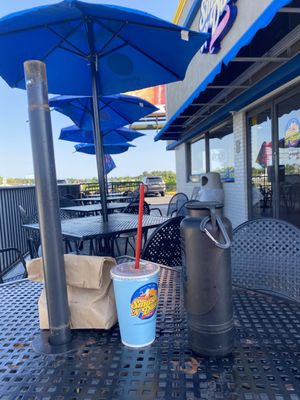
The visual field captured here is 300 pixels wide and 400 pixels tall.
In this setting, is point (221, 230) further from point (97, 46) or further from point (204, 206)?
point (97, 46)

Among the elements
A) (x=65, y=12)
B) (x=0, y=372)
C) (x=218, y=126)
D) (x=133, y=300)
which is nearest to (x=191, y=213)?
(x=133, y=300)

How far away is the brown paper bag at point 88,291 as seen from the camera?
32.2 inches

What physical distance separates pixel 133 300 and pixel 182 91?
25.7 ft

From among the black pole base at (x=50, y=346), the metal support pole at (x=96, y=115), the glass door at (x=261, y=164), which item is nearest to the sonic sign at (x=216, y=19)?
the glass door at (x=261, y=164)

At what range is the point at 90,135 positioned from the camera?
6668mm

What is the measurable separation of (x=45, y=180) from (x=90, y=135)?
6.17 meters

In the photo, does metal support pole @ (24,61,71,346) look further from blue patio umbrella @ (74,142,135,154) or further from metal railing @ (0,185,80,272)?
blue patio umbrella @ (74,142,135,154)

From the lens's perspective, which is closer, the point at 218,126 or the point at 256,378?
the point at 256,378

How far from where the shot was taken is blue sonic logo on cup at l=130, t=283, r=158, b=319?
2.43 ft

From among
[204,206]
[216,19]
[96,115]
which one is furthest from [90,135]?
[204,206]

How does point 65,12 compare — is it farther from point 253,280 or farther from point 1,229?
point 1,229

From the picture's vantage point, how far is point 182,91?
310 inches

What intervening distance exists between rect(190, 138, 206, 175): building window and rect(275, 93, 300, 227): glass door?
130 inches

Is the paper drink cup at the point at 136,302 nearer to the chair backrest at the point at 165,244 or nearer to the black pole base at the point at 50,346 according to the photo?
the black pole base at the point at 50,346
